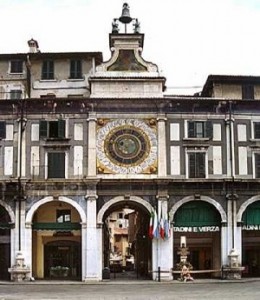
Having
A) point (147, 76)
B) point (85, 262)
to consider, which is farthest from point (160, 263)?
point (147, 76)

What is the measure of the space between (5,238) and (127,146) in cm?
1344

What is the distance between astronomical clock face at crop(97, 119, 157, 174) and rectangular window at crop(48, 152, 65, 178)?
127 inches

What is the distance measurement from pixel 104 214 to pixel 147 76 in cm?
1291

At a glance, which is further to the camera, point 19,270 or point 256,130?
point 256,130

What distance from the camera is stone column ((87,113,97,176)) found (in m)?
62.5

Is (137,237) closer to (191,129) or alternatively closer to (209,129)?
(191,129)

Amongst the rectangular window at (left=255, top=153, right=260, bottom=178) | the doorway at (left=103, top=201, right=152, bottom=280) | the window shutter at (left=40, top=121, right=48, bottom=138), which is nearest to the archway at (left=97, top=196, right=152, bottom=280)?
the doorway at (left=103, top=201, right=152, bottom=280)

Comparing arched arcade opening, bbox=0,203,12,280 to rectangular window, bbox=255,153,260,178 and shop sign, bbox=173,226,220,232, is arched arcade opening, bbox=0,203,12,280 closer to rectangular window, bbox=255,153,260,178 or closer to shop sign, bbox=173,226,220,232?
shop sign, bbox=173,226,220,232

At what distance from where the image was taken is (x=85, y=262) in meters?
61.7

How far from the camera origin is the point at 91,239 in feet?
203

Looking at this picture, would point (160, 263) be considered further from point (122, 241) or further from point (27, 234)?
point (122, 241)

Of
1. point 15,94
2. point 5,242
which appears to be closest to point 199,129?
point 15,94

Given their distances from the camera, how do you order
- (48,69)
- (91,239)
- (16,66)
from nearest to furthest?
(91,239)
(48,69)
(16,66)

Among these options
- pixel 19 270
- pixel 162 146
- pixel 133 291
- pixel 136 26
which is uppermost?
pixel 136 26
